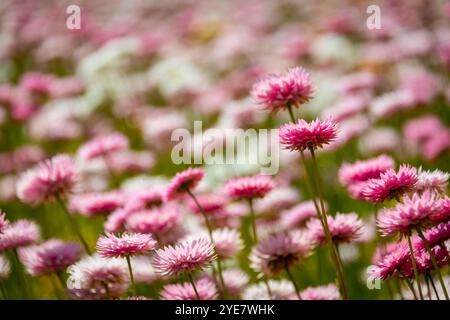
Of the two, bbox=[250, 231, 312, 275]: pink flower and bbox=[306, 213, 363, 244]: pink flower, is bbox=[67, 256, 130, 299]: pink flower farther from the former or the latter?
bbox=[306, 213, 363, 244]: pink flower

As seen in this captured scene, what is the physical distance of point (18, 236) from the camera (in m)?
1.56

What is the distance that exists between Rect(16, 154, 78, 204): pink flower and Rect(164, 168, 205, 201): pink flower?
0.26m

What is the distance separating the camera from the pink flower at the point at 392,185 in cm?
114

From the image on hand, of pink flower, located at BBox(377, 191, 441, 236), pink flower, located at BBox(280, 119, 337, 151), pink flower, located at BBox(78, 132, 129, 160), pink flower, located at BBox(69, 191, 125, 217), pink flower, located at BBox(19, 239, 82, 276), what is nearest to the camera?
pink flower, located at BBox(377, 191, 441, 236)

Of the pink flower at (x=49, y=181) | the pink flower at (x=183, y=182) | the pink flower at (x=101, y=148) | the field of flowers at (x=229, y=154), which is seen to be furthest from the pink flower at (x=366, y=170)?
the pink flower at (x=101, y=148)

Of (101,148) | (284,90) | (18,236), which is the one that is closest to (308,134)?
(284,90)

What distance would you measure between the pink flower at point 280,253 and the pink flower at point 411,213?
1.05 ft

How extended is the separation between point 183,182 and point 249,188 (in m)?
0.16

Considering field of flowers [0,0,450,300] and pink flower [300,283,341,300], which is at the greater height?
field of flowers [0,0,450,300]

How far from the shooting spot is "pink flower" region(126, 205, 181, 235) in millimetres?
1465

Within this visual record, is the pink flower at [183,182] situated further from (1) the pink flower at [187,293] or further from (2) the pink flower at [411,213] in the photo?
(2) the pink flower at [411,213]

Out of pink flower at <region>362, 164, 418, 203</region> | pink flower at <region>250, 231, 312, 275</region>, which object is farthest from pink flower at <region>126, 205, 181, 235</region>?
pink flower at <region>362, 164, 418, 203</region>

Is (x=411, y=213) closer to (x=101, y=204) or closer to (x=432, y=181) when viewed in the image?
(x=432, y=181)
